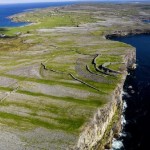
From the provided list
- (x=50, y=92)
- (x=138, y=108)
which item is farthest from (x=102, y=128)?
(x=138, y=108)

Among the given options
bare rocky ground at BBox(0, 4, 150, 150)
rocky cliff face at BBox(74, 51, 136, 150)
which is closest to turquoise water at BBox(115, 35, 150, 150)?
rocky cliff face at BBox(74, 51, 136, 150)

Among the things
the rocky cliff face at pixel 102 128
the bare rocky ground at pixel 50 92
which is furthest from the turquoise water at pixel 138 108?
the bare rocky ground at pixel 50 92

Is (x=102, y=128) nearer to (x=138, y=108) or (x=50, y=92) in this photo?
(x=50, y=92)

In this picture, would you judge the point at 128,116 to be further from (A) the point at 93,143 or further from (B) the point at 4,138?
(B) the point at 4,138

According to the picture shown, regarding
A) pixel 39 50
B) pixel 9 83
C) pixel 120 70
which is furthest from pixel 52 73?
pixel 39 50

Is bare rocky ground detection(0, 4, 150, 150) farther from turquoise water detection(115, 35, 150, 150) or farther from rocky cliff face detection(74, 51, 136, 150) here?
turquoise water detection(115, 35, 150, 150)
